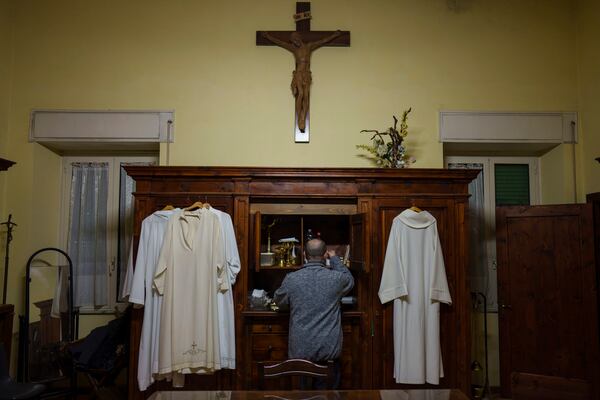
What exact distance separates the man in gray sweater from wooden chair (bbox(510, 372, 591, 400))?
130 centimetres

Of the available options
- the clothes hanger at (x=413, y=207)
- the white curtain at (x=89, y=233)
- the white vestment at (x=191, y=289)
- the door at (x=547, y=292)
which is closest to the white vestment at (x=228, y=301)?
the white vestment at (x=191, y=289)

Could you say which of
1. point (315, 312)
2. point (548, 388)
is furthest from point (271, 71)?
point (548, 388)

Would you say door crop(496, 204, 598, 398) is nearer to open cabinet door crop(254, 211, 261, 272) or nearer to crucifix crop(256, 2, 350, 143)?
crucifix crop(256, 2, 350, 143)

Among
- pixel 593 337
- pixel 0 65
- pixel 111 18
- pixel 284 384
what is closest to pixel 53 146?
pixel 0 65

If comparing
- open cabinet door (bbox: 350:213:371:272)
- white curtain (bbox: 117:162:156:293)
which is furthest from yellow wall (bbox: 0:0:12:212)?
open cabinet door (bbox: 350:213:371:272)

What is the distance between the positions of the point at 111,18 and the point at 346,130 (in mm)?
2623

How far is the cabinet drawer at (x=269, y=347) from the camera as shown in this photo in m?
3.77

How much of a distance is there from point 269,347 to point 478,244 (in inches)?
101

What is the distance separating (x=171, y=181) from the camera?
153 inches

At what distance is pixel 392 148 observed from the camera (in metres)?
4.26

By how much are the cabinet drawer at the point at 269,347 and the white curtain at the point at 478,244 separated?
2.25 meters

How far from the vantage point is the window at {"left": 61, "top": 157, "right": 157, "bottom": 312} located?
4766 millimetres

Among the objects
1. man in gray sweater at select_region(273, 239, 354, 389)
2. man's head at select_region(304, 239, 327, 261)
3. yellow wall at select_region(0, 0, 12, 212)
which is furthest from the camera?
yellow wall at select_region(0, 0, 12, 212)

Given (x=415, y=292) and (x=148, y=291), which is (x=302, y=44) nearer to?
(x=415, y=292)
